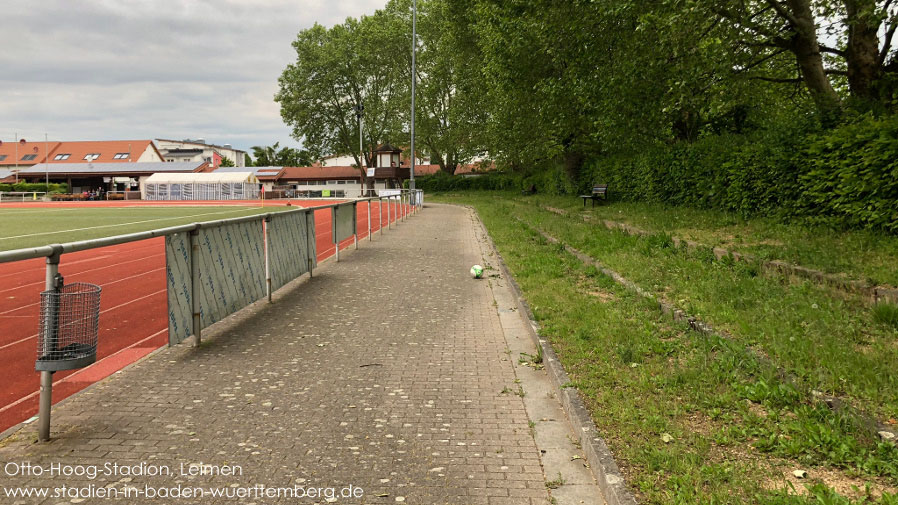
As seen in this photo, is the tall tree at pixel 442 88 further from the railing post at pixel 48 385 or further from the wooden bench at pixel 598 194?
the railing post at pixel 48 385

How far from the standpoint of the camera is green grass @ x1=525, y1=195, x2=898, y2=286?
6.82 meters

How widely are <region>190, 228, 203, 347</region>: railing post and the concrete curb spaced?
3.45 meters

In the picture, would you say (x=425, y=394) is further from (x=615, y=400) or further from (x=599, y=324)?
(x=599, y=324)

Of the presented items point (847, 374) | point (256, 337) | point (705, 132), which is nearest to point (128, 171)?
point (705, 132)

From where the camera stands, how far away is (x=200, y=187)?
62719mm

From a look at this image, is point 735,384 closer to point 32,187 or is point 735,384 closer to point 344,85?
point 344,85

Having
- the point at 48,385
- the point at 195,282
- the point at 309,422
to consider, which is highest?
the point at 195,282

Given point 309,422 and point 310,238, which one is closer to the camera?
point 309,422

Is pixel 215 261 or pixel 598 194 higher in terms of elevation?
pixel 598 194

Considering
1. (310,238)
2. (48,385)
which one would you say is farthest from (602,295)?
(48,385)

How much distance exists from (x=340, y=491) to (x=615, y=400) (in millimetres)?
2013

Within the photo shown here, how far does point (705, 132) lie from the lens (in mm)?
21672

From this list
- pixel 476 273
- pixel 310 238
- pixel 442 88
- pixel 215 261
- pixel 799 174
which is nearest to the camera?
pixel 215 261

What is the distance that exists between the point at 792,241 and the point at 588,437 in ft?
22.5
